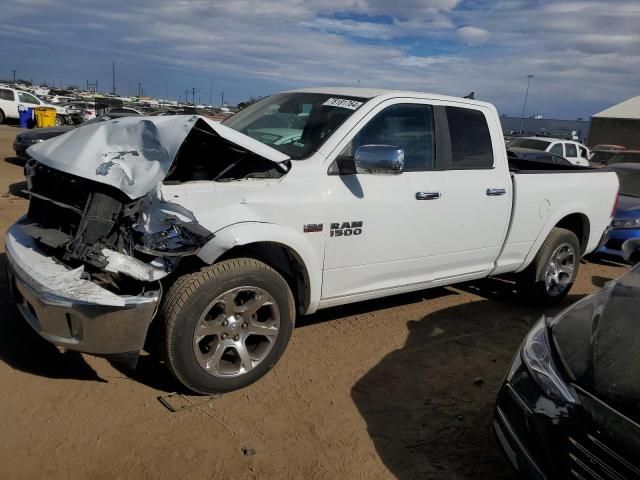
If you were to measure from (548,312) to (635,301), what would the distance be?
293 centimetres

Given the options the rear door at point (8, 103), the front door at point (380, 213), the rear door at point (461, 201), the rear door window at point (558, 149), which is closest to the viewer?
the front door at point (380, 213)

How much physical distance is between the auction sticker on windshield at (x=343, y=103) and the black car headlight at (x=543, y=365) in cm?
204

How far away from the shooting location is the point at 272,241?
338 cm

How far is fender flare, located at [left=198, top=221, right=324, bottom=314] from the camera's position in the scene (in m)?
3.14

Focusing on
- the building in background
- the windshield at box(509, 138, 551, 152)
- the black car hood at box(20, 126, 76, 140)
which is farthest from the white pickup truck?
the building in background

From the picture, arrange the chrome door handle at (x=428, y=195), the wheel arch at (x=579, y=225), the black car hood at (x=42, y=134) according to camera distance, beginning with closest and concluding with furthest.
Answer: the chrome door handle at (x=428, y=195) < the wheel arch at (x=579, y=225) < the black car hood at (x=42, y=134)

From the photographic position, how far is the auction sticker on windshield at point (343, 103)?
13.3 feet

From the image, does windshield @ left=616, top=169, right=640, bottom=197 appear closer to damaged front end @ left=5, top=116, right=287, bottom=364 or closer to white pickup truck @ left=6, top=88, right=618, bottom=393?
white pickup truck @ left=6, top=88, right=618, bottom=393

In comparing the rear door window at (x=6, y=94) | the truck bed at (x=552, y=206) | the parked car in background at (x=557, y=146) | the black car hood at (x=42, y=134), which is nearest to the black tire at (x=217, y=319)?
the truck bed at (x=552, y=206)

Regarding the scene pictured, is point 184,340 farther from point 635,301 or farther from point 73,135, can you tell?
point 635,301

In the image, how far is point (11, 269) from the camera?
3.36 meters

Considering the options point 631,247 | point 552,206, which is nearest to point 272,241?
point 631,247

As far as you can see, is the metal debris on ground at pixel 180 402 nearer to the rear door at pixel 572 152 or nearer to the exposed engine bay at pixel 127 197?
the exposed engine bay at pixel 127 197

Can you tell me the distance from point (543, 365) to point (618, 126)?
134 ft
